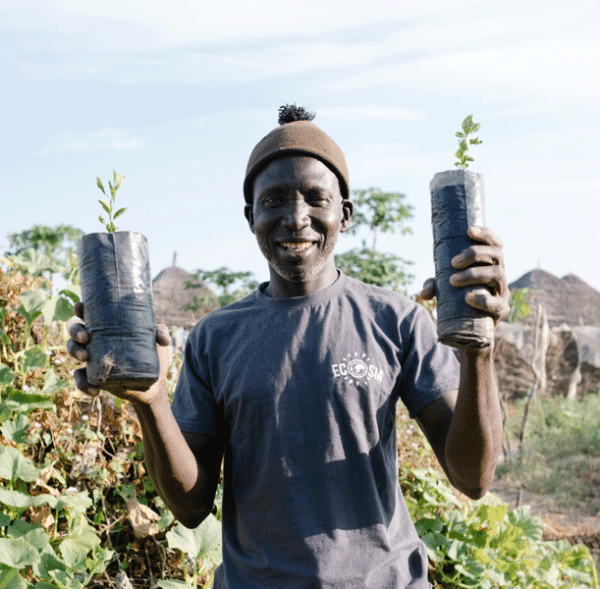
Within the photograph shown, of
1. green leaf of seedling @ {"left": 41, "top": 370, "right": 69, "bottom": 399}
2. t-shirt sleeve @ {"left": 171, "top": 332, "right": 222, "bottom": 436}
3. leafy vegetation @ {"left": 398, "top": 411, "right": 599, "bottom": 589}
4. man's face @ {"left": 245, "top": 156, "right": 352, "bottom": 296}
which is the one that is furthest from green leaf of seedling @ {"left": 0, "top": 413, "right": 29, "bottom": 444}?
leafy vegetation @ {"left": 398, "top": 411, "right": 599, "bottom": 589}

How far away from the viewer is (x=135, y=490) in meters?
2.63

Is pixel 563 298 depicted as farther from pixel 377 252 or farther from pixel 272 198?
pixel 272 198

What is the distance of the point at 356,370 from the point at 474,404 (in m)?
0.31

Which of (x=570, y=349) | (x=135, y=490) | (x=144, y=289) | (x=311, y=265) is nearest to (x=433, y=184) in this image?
(x=311, y=265)

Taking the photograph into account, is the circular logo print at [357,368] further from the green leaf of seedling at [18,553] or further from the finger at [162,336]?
the green leaf of seedling at [18,553]

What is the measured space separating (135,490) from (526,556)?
2.02 m

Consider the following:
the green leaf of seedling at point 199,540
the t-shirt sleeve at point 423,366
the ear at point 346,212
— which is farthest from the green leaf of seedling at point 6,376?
the t-shirt sleeve at point 423,366

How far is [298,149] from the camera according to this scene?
5.37 feet

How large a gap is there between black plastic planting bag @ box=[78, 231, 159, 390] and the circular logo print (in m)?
0.47

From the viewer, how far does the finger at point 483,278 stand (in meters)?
1.21

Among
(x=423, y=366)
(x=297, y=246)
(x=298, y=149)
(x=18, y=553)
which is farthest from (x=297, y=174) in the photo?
(x=18, y=553)

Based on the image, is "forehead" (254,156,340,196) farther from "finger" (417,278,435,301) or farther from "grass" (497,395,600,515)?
"grass" (497,395,600,515)

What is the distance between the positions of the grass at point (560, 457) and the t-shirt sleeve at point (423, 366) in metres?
5.64

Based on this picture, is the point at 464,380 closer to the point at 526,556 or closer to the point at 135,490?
the point at 135,490
